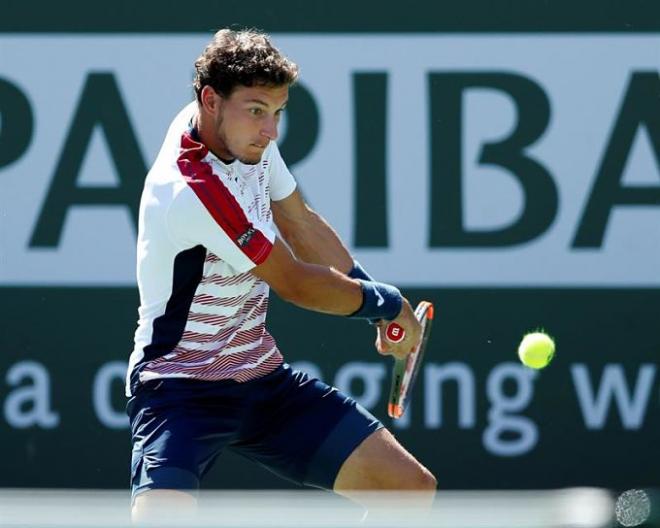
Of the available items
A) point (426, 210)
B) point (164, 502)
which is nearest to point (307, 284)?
point (164, 502)

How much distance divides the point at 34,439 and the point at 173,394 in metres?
1.94

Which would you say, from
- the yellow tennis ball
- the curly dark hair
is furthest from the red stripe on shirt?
the yellow tennis ball

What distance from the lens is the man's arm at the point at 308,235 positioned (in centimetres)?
466

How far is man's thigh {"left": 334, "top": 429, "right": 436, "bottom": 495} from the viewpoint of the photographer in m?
4.41

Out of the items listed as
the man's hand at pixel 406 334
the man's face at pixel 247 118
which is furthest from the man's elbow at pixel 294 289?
the man's face at pixel 247 118

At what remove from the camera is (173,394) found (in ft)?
14.1

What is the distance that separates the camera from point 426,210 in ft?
20.0

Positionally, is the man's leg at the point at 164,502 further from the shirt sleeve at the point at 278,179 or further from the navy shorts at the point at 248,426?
the shirt sleeve at the point at 278,179

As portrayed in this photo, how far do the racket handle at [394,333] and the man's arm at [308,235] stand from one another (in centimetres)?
40

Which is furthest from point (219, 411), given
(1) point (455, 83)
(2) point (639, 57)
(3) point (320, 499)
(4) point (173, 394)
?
(2) point (639, 57)

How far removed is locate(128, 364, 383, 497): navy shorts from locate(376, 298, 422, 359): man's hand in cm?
28

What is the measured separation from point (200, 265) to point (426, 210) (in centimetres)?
200

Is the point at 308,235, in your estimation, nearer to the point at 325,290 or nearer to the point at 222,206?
the point at 325,290
